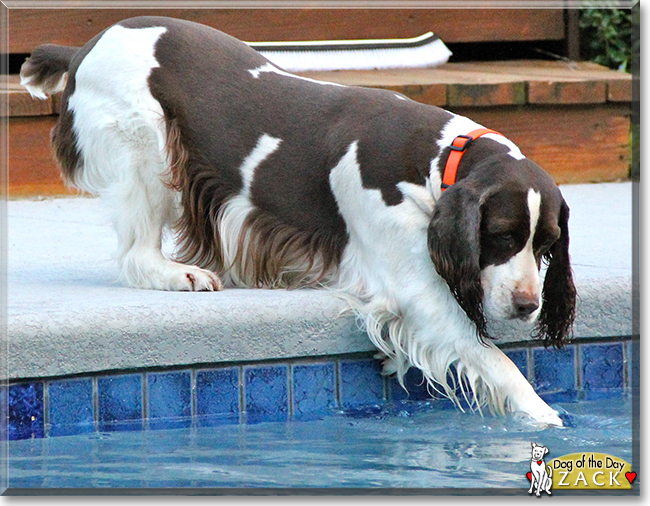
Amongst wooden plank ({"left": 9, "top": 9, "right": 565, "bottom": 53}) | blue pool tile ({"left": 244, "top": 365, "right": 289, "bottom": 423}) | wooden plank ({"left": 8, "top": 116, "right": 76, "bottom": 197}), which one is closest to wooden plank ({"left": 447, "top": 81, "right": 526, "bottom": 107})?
wooden plank ({"left": 9, "top": 9, "right": 565, "bottom": 53})

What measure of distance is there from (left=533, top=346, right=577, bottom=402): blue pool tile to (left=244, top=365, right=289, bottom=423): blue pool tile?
80 centimetres

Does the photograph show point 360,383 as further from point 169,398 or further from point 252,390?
point 169,398

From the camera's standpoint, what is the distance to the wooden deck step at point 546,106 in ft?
17.4

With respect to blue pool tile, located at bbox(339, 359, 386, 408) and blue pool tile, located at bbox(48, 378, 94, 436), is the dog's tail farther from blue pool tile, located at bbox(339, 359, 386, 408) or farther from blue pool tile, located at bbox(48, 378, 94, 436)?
blue pool tile, located at bbox(339, 359, 386, 408)

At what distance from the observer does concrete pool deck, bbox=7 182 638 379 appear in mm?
2719

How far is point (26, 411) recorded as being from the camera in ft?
8.96

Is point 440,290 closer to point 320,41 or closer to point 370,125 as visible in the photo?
point 370,125

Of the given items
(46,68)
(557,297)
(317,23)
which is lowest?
(557,297)

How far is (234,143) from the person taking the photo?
328 centimetres

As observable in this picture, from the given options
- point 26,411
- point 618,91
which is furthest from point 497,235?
point 618,91

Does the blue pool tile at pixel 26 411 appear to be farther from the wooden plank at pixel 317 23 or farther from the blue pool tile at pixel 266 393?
the wooden plank at pixel 317 23

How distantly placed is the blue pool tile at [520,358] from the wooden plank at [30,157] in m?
2.73

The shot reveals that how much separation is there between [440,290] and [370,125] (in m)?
0.56

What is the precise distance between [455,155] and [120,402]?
1.18 metres
